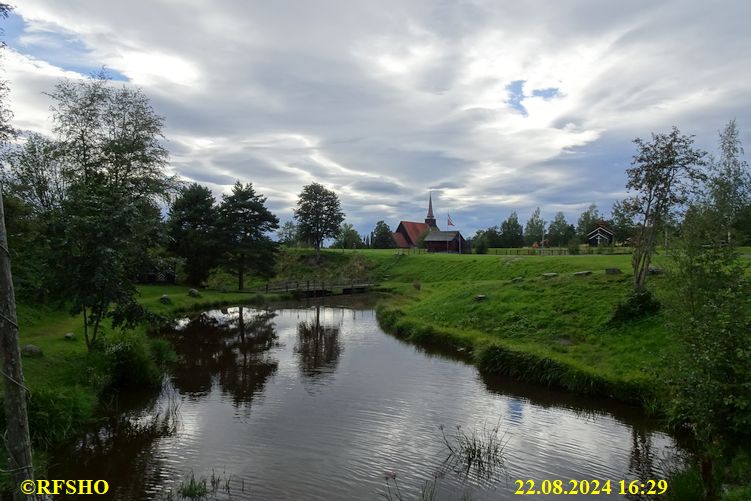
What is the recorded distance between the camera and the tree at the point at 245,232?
150 ft

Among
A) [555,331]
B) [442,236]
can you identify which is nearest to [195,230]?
[555,331]

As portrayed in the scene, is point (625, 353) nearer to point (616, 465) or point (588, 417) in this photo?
point (588, 417)

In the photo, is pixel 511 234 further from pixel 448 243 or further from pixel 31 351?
pixel 31 351

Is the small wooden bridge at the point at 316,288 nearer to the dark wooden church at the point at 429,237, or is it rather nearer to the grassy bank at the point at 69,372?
the grassy bank at the point at 69,372

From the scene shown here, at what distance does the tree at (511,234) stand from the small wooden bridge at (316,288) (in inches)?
1524

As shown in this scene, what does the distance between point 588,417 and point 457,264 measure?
137ft

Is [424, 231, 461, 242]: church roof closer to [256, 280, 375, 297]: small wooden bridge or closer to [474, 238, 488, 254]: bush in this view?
[474, 238, 488, 254]: bush

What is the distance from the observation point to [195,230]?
4594cm

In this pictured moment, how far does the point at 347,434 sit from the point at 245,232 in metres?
37.4

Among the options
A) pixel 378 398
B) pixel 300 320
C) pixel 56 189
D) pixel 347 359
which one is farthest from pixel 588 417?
pixel 56 189

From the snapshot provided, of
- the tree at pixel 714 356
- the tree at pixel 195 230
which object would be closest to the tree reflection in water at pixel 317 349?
the tree at pixel 714 356

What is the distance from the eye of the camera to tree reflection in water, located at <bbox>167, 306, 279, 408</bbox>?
54.9 feet

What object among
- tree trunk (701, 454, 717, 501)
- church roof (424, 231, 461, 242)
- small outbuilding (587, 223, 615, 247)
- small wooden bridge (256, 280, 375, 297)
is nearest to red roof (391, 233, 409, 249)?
church roof (424, 231, 461, 242)

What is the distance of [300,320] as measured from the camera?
34.0 meters
